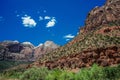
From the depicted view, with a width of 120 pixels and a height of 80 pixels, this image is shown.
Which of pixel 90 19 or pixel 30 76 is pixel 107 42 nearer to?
pixel 30 76

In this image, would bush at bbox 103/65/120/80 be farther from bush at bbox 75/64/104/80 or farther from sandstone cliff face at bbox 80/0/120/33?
sandstone cliff face at bbox 80/0/120/33

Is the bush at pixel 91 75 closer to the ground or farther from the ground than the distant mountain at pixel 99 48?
closer to the ground

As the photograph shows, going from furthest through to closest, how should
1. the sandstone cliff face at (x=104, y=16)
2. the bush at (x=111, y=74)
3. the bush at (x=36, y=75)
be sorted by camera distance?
the sandstone cliff face at (x=104, y=16) → the bush at (x=36, y=75) → the bush at (x=111, y=74)

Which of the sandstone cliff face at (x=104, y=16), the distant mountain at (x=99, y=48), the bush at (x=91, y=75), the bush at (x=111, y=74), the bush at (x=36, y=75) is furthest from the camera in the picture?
the sandstone cliff face at (x=104, y=16)

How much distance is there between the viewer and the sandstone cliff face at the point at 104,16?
460ft

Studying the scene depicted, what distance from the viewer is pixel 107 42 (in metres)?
111

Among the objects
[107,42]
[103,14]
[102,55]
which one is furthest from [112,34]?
[103,14]

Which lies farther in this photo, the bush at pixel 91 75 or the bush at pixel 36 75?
the bush at pixel 36 75

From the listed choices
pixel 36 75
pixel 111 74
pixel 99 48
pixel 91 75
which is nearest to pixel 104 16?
pixel 99 48

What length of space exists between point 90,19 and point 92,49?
186 ft

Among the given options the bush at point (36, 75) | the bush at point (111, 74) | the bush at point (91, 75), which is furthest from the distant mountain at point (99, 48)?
the bush at point (91, 75)

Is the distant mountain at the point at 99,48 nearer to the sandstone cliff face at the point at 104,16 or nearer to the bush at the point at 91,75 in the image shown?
the sandstone cliff face at the point at 104,16

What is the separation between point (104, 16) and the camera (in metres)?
146

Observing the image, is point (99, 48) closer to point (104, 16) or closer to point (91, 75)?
point (91, 75)
